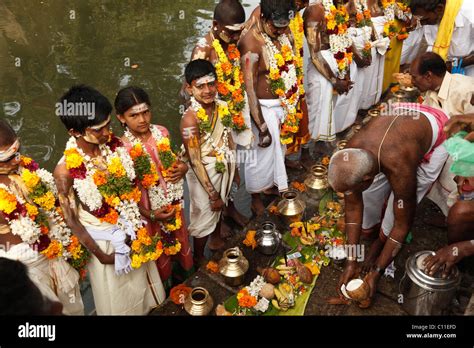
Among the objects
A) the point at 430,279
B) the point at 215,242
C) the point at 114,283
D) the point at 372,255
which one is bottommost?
the point at 215,242

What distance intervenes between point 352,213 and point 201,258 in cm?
183

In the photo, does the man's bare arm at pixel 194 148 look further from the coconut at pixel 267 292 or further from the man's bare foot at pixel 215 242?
the coconut at pixel 267 292

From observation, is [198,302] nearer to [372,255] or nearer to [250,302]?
[250,302]

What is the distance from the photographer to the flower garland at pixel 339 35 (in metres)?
5.65

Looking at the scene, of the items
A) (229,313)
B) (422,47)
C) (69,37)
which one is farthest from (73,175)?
(69,37)

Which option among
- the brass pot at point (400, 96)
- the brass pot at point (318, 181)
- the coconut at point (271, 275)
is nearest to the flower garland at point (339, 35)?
the brass pot at point (400, 96)

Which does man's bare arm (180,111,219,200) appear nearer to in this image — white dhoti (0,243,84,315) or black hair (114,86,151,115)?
black hair (114,86,151,115)

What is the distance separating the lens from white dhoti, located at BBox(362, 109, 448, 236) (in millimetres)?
3807

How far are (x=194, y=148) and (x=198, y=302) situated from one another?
4.73 feet

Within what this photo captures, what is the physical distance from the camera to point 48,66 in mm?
9469

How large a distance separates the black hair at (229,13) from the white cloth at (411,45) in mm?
4768

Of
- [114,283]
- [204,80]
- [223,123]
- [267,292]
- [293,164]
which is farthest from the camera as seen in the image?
[293,164]

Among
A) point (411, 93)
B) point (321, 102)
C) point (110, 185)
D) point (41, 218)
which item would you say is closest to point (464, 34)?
point (411, 93)

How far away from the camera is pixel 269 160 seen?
17.3ft
